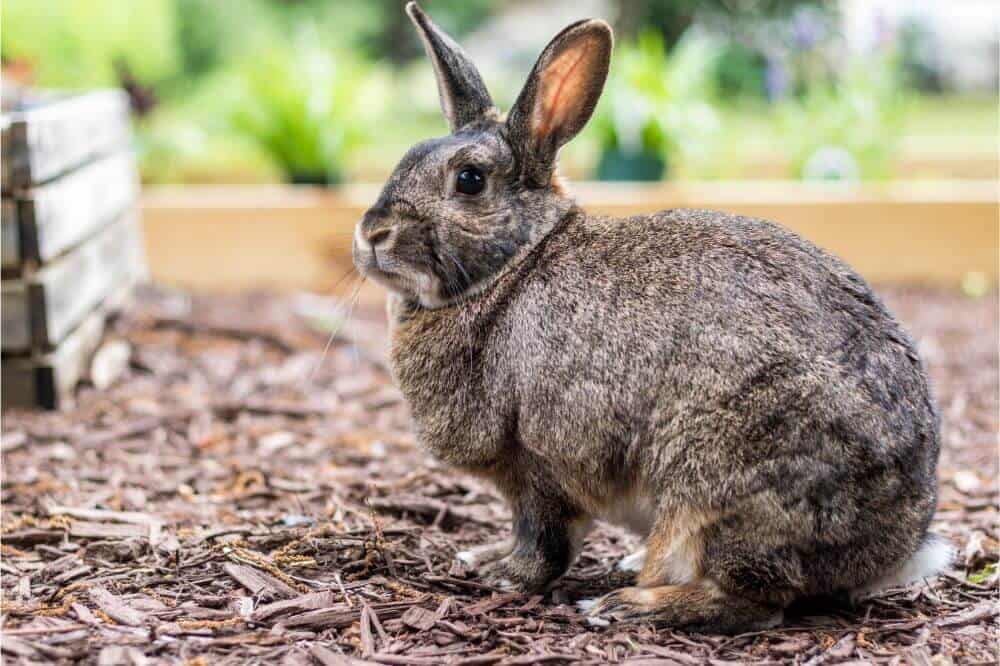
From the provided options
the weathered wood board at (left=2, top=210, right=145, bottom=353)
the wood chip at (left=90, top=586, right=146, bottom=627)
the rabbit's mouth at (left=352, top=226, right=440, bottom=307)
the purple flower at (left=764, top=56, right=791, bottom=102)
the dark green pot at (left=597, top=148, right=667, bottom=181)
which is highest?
the purple flower at (left=764, top=56, right=791, bottom=102)

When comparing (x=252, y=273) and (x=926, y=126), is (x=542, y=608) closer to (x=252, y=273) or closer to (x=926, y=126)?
(x=252, y=273)

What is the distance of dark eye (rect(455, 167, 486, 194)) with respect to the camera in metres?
3.29

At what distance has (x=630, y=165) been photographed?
8.43 meters

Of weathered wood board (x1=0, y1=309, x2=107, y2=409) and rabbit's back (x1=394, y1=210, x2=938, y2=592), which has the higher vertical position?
rabbit's back (x1=394, y1=210, x2=938, y2=592)

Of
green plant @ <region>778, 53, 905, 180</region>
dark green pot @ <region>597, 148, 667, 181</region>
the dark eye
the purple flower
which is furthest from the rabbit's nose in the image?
the purple flower

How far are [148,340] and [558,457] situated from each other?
356 centimetres

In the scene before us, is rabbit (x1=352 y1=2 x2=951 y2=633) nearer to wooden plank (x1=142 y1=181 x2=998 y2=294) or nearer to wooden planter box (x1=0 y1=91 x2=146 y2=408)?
wooden planter box (x1=0 y1=91 x2=146 y2=408)

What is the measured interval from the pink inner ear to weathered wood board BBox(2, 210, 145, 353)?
2.53m

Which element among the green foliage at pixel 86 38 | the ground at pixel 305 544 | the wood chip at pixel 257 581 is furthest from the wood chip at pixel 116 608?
the green foliage at pixel 86 38

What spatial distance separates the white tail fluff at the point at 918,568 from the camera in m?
3.08

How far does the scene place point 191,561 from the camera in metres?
3.35

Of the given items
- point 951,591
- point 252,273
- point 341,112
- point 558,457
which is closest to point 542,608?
point 558,457

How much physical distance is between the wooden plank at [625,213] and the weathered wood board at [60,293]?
118 cm

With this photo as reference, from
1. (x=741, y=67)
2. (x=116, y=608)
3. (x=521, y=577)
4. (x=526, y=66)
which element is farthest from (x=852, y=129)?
(x=116, y=608)
